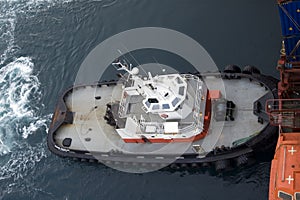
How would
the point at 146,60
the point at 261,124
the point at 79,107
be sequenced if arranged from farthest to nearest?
the point at 146,60, the point at 79,107, the point at 261,124

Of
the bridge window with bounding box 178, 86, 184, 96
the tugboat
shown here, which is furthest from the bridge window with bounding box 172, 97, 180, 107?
the bridge window with bounding box 178, 86, 184, 96

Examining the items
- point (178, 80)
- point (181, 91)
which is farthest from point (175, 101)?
point (178, 80)

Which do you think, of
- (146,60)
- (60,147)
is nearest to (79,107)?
(60,147)

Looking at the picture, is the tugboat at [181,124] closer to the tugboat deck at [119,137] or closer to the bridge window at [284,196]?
the tugboat deck at [119,137]

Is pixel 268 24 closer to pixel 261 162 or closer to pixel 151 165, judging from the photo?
pixel 261 162

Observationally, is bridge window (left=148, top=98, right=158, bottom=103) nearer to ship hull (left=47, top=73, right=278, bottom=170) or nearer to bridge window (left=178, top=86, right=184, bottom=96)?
bridge window (left=178, top=86, right=184, bottom=96)

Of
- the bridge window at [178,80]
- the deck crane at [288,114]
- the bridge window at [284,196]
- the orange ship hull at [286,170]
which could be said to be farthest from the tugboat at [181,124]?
the bridge window at [284,196]

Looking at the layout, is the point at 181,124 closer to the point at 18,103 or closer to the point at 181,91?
the point at 181,91
